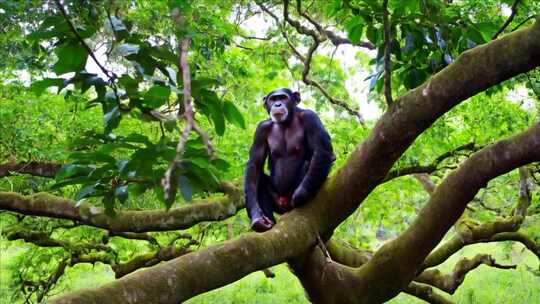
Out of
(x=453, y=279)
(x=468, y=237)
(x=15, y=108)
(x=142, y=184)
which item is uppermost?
(x=15, y=108)

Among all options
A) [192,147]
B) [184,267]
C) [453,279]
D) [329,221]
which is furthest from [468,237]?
[192,147]

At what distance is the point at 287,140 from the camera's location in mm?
3998

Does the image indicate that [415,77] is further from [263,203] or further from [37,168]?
[37,168]

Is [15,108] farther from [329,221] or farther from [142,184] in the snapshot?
[142,184]

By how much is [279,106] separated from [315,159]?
69 cm

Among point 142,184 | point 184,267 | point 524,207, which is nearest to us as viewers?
point 142,184

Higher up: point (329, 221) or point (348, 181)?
point (348, 181)

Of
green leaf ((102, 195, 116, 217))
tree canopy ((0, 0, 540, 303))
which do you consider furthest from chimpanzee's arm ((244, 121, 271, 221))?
green leaf ((102, 195, 116, 217))

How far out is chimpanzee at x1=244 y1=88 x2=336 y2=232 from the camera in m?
3.73

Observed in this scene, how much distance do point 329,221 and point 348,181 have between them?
25 centimetres

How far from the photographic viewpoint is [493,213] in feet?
24.2

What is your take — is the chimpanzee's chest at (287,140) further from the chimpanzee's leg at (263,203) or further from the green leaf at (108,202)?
the green leaf at (108,202)

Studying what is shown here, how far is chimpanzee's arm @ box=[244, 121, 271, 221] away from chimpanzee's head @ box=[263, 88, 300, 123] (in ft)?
0.40

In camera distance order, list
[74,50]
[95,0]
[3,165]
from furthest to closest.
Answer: [3,165], [74,50], [95,0]
